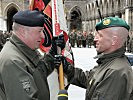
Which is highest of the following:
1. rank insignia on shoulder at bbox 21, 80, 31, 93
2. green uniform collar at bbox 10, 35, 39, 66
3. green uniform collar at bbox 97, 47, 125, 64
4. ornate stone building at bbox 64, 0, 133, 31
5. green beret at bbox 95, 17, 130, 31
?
ornate stone building at bbox 64, 0, 133, 31

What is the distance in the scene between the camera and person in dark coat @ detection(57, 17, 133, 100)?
7.11 ft

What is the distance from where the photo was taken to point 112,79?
2.18 m

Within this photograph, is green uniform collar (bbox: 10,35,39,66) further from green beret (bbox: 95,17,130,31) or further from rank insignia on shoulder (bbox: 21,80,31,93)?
green beret (bbox: 95,17,130,31)

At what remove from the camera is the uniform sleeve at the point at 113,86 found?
2.16 m

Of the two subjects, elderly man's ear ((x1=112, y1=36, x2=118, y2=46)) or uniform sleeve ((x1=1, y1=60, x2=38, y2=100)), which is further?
elderly man's ear ((x1=112, y1=36, x2=118, y2=46))

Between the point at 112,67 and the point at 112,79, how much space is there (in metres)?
0.12

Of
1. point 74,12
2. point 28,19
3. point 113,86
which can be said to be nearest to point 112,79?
Answer: point 113,86

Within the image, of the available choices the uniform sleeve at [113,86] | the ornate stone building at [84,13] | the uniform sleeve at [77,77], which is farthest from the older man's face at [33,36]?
the ornate stone building at [84,13]

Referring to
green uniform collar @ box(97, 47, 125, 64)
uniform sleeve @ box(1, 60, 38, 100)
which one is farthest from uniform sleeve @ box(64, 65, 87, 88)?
uniform sleeve @ box(1, 60, 38, 100)

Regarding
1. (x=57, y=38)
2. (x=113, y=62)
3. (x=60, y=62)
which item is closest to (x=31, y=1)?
(x=57, y=38)

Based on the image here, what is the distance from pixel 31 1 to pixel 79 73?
129 centimetres

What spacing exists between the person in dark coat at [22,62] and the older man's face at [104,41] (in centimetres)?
54

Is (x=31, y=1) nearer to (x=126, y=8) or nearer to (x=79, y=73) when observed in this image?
(x=79, y=73)

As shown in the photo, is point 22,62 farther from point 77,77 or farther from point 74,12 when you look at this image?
point 74,12
